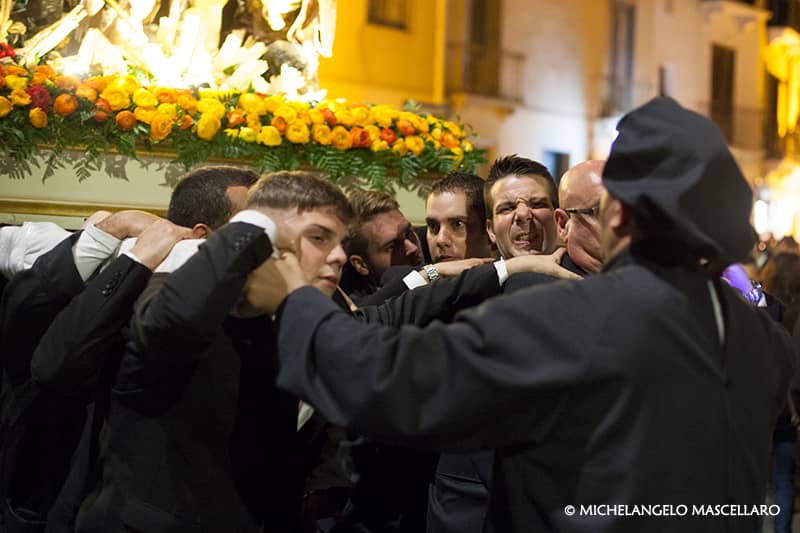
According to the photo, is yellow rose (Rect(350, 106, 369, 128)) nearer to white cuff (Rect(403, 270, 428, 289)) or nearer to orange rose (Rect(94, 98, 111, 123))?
orange rose (Rect(94, 98, 111, 123))

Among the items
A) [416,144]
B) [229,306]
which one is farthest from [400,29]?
[229,306]

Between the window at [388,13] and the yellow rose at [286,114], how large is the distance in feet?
37.8

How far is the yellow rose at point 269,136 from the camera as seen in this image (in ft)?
16.4

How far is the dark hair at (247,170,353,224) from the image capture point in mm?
2600

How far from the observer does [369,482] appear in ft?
11.7

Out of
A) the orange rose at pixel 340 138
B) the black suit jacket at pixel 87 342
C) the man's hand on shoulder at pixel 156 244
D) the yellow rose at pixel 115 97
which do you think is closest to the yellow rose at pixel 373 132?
the orange rose at pixel 340 138

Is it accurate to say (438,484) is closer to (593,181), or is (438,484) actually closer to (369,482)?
(369,482)

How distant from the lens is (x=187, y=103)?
495cm

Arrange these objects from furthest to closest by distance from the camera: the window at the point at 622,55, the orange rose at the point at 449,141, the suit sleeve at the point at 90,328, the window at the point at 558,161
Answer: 1. the window at the point at 622,55
2. the window at the point at 558,161
3. the orange rose at the point at 449,141
4. the suit sleeve at the point at 90,328

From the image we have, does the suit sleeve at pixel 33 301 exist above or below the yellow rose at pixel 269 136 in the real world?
below

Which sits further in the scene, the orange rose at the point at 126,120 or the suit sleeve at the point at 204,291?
the orange rose at the point at 126,120

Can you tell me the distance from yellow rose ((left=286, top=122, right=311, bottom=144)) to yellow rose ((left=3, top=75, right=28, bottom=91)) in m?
1.26

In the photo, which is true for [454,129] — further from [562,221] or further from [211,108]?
[562,221]

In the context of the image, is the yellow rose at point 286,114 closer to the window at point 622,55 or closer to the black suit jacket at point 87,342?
the black suit jacket at point 87,342
